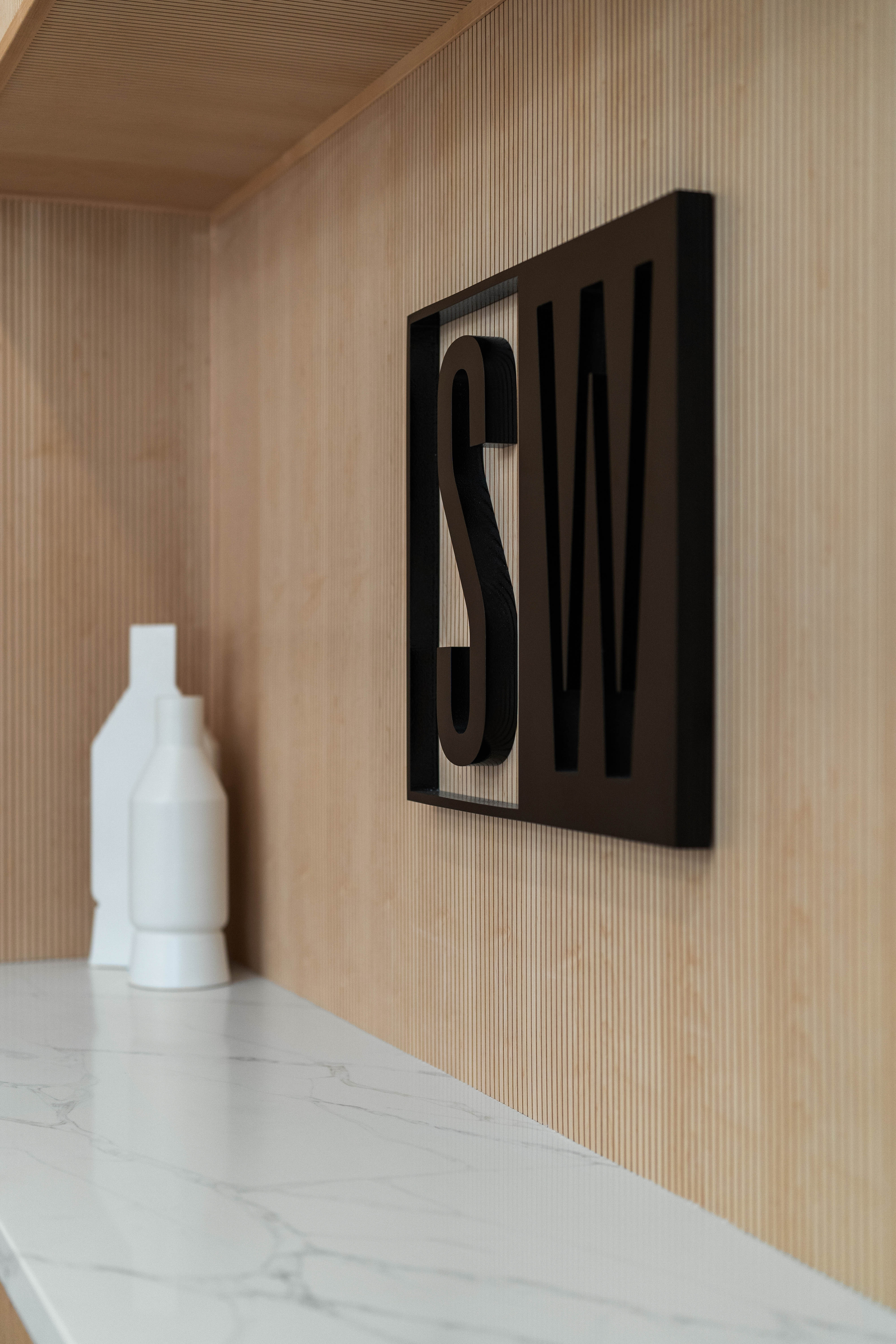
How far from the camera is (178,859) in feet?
5.45

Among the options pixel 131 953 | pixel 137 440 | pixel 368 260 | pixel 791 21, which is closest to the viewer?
pixel 791 21

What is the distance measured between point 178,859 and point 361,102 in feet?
2.76

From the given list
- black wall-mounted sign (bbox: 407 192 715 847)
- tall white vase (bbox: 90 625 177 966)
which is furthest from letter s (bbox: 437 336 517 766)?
tall white vase (bbox: 90 625 177 966)

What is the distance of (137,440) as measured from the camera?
1.91 m

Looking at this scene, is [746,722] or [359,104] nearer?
[746,722]

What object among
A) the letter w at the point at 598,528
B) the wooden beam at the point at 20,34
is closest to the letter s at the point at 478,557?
the letter w at the point at 598,528

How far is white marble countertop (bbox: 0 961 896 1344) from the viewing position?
2.67 ft

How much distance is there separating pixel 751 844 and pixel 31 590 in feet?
4.01

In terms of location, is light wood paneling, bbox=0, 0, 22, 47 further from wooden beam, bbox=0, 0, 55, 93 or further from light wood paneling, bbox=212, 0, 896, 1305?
light wood paneling, bbox=212, 0, 896, 1305

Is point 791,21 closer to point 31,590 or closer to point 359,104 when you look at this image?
point 359,104

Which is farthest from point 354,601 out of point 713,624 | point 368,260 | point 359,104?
point 713,624

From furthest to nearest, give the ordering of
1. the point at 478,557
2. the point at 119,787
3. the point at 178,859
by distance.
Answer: the point at 119,787 → the point at 178,859 → the point at 478,557

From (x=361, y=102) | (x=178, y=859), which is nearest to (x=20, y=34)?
(x=361, y=102)

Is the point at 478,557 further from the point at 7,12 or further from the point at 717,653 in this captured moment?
the point at 7,12
